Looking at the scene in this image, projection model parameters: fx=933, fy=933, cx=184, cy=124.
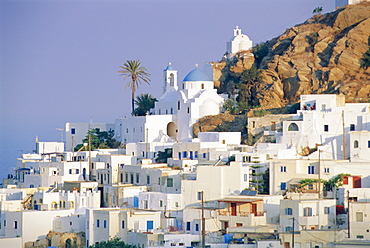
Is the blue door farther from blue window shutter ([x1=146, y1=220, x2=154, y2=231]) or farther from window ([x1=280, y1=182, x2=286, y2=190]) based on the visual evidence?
window ([x1=280, y1=182, x2=286, y2=190])

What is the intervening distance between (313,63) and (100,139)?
20.5 metres

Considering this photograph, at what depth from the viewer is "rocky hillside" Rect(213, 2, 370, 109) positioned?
2960 inches

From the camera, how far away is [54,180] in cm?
6988

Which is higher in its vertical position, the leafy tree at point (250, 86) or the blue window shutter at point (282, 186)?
the leafy tree at point (250, 86)

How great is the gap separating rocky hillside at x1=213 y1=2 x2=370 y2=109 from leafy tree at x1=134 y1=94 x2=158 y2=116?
22.0 ft

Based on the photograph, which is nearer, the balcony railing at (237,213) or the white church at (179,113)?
the balcony railing at (237,213)

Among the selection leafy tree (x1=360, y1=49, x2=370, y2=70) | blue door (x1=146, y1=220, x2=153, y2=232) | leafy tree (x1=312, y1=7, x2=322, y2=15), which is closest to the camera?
blue door (x1=146, y1=220, x2=153, y2=232)

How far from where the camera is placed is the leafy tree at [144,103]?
85.6 m

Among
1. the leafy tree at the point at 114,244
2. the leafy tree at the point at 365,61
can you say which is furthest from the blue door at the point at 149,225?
the leafy tree at the point at 365,61

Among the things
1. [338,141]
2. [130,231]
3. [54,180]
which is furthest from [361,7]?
[130,231]

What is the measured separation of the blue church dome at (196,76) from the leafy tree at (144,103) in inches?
256

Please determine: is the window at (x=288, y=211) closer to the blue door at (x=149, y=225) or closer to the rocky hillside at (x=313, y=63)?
the blue door at (x=149, y=225)

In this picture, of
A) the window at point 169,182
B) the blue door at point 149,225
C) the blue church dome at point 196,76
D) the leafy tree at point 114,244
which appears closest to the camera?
the leafy tree at point 114,244

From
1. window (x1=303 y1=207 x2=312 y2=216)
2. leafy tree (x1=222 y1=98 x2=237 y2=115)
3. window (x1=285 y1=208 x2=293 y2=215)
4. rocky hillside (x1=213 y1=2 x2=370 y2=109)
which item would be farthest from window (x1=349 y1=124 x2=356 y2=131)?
window (x1=285 y1=208 x2=293 y2=215)
